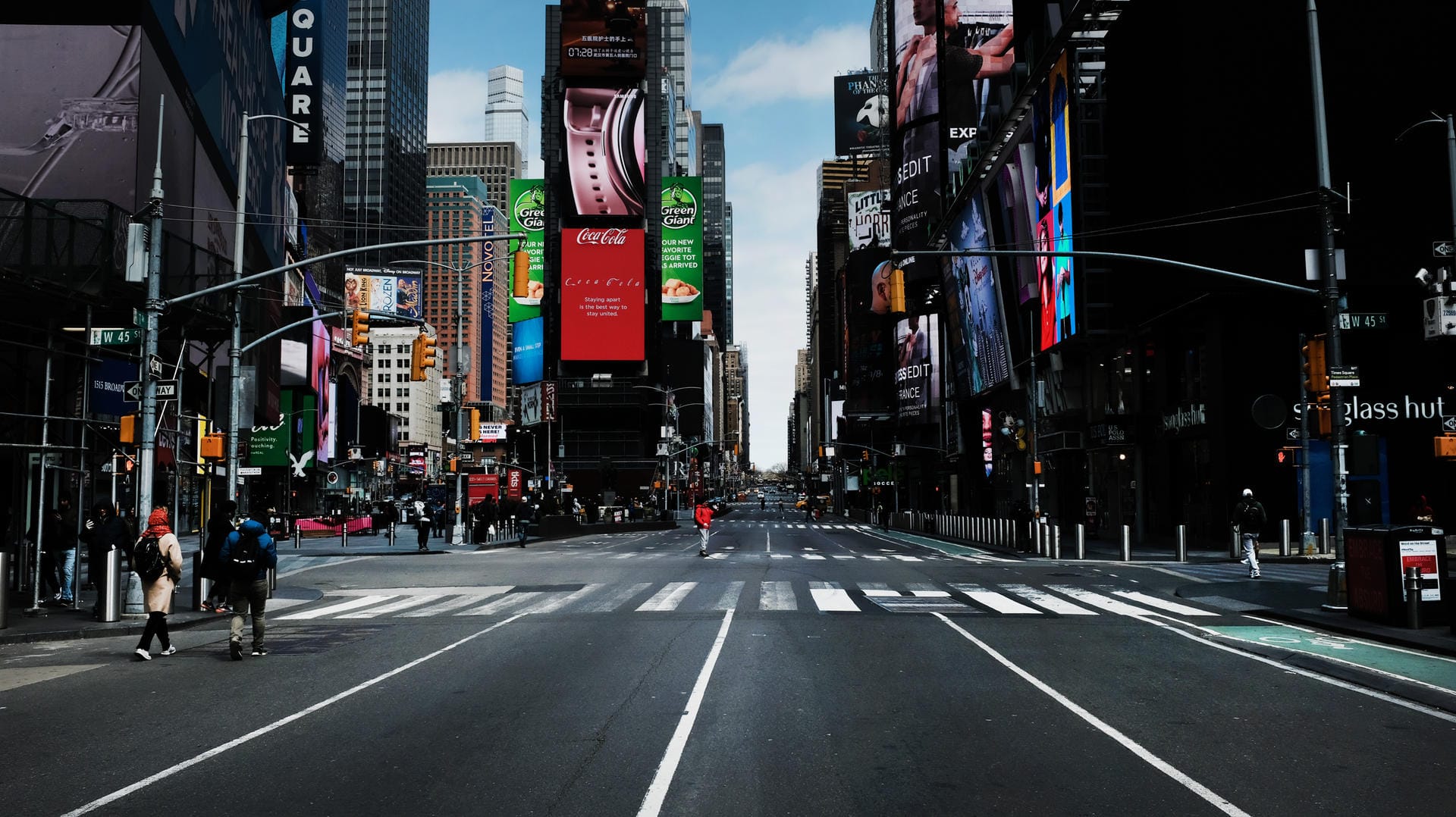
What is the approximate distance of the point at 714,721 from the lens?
29.1 ft

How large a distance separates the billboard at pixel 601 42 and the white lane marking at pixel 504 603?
10246cm

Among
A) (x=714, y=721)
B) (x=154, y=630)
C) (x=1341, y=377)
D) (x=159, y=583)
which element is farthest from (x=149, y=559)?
(x=1341, y=377)

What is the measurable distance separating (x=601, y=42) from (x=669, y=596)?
105617 millimetres

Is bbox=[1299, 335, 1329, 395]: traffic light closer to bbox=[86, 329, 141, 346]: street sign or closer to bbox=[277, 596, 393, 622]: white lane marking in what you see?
bbox=[277, 596, 393, 622]: white lane marking

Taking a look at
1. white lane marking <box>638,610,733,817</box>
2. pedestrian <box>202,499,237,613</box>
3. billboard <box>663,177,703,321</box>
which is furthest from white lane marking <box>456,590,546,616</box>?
billboard <box>663,177,703,321</box>

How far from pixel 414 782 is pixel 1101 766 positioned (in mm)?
4703

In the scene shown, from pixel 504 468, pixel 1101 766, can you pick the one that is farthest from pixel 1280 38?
pixel 504 468

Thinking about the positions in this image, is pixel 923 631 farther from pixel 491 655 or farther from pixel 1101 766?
pixel 1101 766

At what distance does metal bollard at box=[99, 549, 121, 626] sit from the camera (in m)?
16.7

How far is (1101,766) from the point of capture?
291 inches

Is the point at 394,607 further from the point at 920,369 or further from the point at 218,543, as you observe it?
the point at 920,369

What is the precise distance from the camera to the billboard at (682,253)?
157500 mm

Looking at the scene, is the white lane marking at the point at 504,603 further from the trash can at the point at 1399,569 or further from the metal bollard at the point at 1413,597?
the metal bollard at the point at 1413,597

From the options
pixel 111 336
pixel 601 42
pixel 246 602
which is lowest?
pixel 246 602
